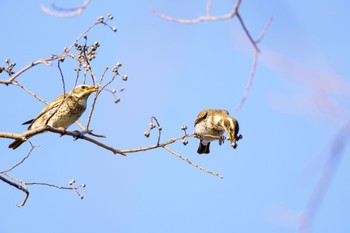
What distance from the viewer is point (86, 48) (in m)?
5.92

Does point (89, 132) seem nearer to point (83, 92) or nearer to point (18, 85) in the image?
point (18, 85)

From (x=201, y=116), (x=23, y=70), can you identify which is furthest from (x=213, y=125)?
(x=23, y=70)

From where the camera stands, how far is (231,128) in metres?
9.49

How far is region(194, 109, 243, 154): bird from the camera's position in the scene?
974 cm

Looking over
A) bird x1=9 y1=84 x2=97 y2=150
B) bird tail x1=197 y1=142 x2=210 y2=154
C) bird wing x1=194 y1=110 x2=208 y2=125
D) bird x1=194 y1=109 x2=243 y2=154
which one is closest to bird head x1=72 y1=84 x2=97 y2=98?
bird x1=9 y1=84 x2=97 y2=150

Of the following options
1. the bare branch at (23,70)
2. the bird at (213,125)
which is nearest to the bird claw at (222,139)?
the bird at (213,125)

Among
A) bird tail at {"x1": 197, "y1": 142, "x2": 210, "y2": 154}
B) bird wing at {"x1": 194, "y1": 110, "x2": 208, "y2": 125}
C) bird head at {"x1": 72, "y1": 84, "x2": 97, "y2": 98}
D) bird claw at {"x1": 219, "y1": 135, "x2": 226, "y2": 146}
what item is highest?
bird wing at {"x1": 194, "y1": 110, "x2": 208, "y2": 125}

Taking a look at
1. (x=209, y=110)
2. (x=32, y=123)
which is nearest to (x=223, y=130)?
(x=209, y=110)

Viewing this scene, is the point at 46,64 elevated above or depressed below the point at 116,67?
below

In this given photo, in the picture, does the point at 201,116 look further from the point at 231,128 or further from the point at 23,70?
the point at 23,70

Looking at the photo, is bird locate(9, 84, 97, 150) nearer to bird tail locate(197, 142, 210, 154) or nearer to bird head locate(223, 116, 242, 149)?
bird head locate(223, 116, 242, 149)

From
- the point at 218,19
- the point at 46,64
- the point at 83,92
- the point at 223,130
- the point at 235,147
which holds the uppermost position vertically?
the point at 223,130

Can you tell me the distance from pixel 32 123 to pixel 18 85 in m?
2.45

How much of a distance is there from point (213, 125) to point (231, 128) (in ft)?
3.10
